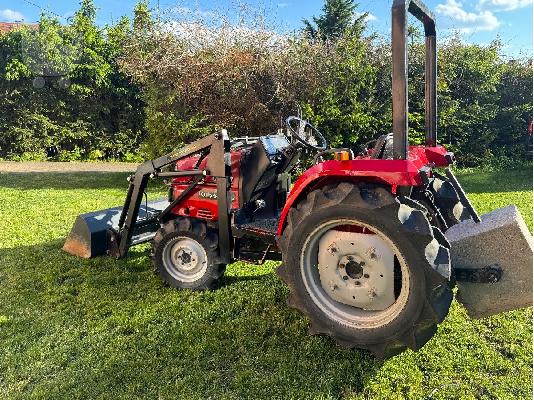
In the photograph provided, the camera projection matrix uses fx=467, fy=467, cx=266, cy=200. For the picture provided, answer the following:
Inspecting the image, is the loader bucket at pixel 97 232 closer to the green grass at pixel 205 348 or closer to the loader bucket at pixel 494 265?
the green grass at pixel 205 348

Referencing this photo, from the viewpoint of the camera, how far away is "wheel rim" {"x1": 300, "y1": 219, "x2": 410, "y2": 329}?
2.57 meters

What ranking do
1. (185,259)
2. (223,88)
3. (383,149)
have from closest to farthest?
(383,149) → (185,259) → (223,88)

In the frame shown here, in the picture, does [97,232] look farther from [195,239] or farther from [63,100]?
[63,100]

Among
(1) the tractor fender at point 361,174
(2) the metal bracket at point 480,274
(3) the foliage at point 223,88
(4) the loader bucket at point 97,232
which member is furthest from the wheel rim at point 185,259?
(3) the foliage at point 223,88

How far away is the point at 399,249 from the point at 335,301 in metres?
0.58

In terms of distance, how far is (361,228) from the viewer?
109 inches

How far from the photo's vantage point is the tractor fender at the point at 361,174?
2.58m

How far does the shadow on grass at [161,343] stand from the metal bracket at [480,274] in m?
0.73

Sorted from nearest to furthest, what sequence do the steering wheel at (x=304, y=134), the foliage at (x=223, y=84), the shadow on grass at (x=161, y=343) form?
the shadow on grass at (x=161, y=343) < the steering wheel at (x=304, y=134) < the foliage at (x=223, y=84)

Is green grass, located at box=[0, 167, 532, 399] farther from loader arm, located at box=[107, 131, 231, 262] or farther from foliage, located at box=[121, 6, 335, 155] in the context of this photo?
foliage, located at box=[121, 6, 335, 155]

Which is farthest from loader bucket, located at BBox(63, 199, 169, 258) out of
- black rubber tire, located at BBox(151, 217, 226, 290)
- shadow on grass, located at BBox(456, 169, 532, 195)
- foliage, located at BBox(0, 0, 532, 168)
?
shadow on grass, located at BBox(456, 169, 532, 195)

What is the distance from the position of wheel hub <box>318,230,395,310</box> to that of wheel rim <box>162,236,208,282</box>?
59.1 inches

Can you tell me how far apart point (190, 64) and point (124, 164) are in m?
5.64

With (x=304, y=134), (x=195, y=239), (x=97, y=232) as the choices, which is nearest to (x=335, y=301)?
(x=195, y=239)
